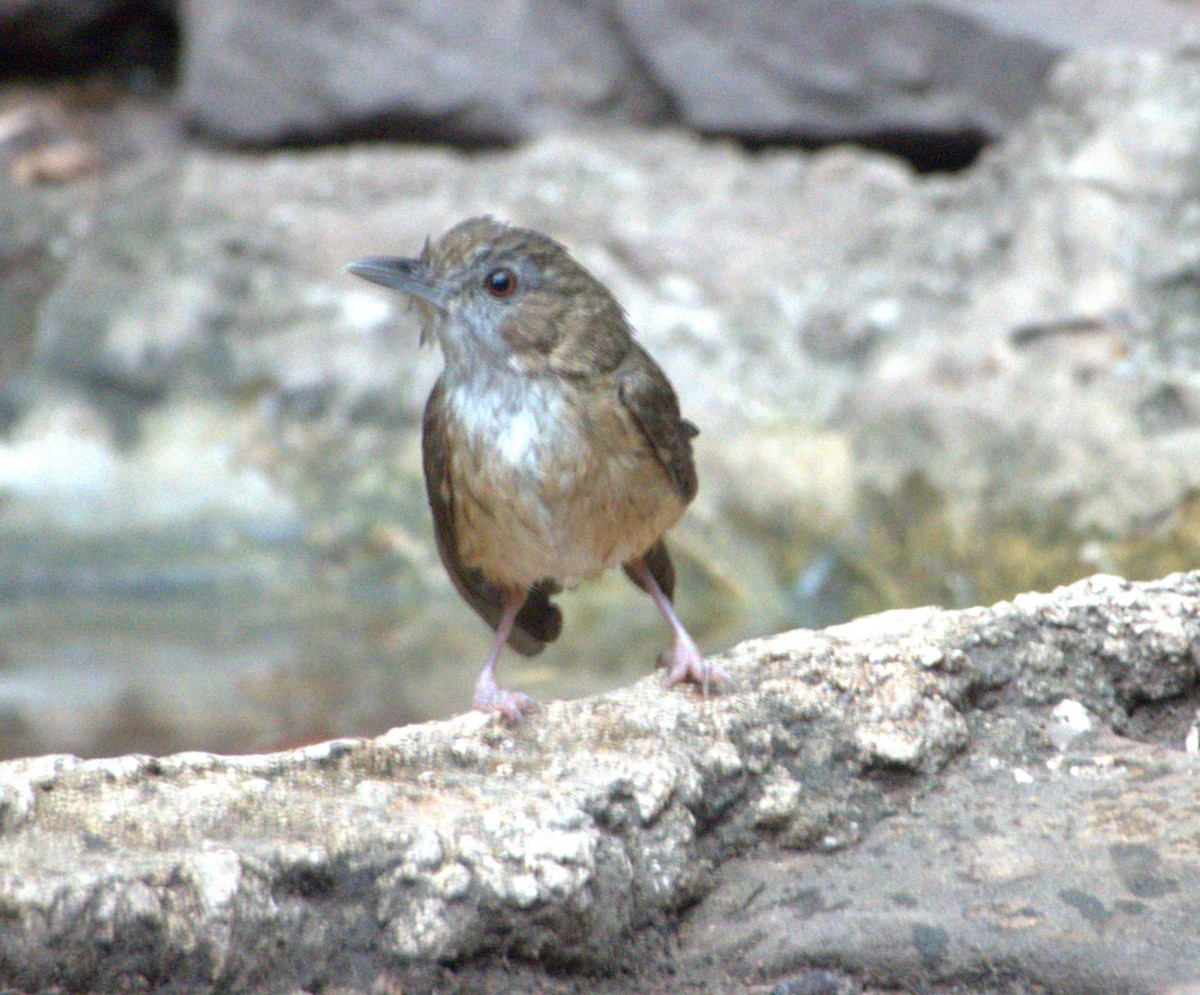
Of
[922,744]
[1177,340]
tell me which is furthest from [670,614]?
[1177,340]

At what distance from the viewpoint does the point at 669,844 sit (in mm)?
2572

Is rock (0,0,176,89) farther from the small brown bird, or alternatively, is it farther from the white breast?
the white breast

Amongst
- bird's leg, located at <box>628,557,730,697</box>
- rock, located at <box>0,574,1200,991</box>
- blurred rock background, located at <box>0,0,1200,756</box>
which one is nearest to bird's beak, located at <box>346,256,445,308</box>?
bird's leg, located at <box>628,557,730,697</box>

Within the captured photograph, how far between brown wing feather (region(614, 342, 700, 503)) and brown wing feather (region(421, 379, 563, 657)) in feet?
1.29

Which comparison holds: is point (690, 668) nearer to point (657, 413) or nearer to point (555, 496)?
point (555, 496)

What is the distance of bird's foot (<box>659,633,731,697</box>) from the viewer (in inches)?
120

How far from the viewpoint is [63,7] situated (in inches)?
368

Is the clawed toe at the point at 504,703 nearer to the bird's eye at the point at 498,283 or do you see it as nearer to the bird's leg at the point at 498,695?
the bird's leg at the point at 498,695

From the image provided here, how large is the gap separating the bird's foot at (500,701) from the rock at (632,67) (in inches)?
219

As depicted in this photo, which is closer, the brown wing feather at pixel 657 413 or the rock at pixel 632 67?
the brown wing feather at pixel 657 413

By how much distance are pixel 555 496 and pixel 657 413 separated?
311 mm

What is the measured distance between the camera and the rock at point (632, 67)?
8.07m

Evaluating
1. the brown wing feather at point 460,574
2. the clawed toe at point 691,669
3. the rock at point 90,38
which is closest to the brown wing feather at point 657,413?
the brown wing feather at point 460,574

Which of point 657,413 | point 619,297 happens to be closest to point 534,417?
point 657,413
